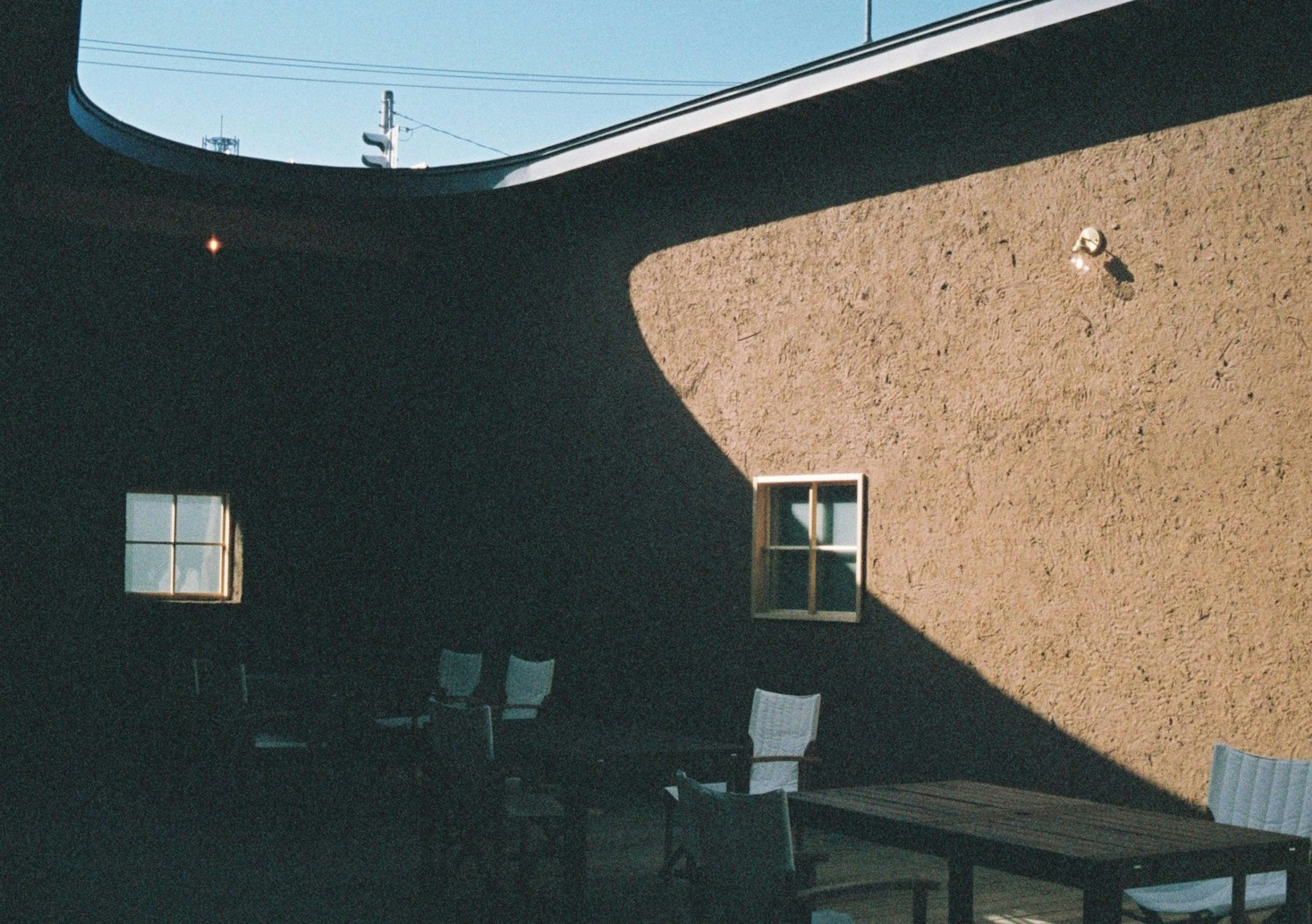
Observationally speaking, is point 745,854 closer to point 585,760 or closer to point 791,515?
point 585,760

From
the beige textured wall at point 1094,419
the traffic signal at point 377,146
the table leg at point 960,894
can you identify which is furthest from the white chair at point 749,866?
the traffic signal at point 377,146

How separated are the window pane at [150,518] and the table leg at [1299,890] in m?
8.70

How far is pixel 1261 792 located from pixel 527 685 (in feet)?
17.1

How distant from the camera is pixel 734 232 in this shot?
8.72 m

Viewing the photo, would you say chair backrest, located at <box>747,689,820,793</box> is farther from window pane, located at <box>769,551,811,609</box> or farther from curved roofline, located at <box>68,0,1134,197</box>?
curved roofline, located at <box>68,0,1134,197</box>

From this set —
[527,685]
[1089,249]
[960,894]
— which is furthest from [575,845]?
[1089,249]

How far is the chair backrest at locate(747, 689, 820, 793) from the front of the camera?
6414 mm

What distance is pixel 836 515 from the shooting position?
806 cm

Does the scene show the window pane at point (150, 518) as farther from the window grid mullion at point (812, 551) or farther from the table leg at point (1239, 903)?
the table leg at point (1239, 903)

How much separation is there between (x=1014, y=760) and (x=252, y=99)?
1245 centimetres

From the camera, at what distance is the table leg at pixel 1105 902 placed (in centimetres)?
338

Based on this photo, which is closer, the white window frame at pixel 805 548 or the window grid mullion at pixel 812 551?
the white window frame at pixel 805 548

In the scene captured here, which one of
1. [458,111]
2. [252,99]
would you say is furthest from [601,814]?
[458,111]

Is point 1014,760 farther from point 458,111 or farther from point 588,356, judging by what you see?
point 458,111
